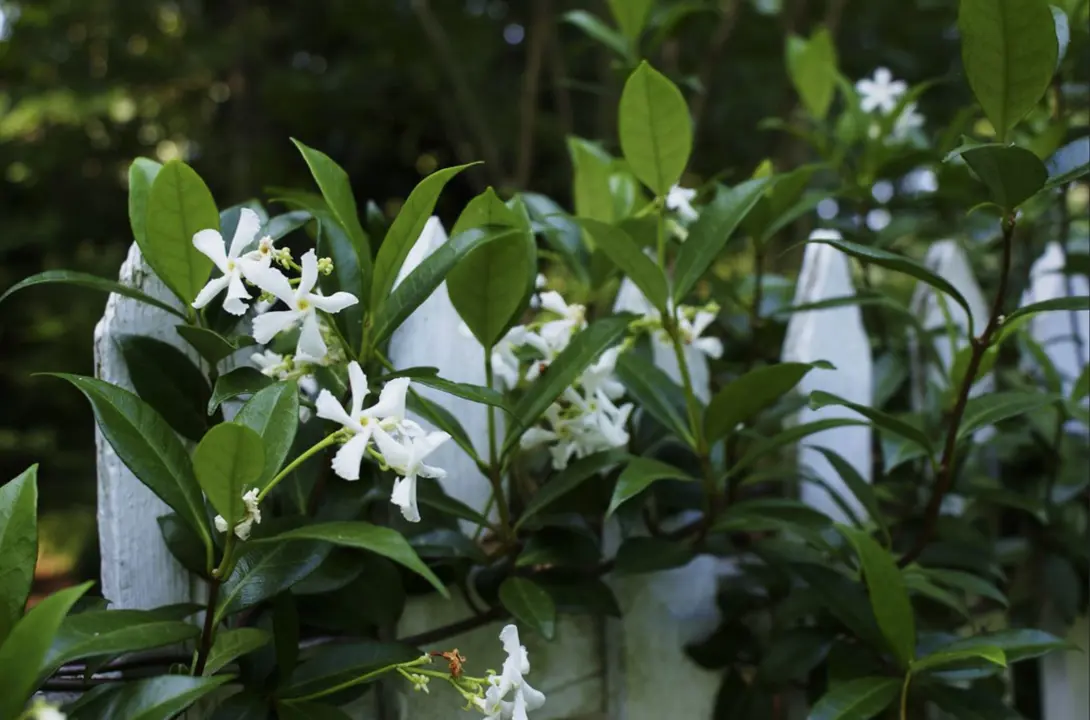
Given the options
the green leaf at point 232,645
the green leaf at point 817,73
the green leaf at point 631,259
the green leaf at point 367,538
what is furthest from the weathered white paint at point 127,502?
the green leaf at point 817,73

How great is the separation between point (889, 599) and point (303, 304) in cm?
54

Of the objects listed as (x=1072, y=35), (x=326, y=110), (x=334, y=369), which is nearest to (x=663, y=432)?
(x=334, y=369)

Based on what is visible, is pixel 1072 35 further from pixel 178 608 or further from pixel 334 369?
pixel 178 608

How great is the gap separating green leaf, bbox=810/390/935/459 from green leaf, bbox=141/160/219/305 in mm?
484

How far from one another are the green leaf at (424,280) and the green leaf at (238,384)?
9cm

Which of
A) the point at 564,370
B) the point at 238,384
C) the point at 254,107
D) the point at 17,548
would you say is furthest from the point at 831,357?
the point at 254,107

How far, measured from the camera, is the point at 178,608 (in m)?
0.67

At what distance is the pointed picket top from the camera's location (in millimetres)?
1073

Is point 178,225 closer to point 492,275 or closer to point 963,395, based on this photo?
point 492,275

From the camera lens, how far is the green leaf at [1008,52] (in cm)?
67

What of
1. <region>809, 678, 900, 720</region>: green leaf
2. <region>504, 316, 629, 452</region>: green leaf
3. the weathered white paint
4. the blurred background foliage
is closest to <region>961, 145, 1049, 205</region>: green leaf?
<region>504, 316, 629, 452</region>: green leaf

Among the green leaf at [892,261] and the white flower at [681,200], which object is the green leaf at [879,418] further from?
the white flower at [681,200]

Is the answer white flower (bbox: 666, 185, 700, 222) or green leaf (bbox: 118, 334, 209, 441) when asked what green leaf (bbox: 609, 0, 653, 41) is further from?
green leaf (bbox: 118, 334, 209, 441)

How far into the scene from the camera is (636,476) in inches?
29.2
